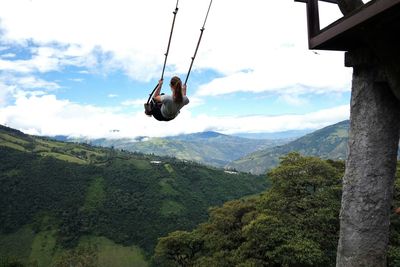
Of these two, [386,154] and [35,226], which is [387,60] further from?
[35,226]

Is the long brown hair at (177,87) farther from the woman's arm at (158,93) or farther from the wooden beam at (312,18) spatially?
the wooden beam at (312,18)

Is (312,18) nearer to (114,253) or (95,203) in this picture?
(114,253)

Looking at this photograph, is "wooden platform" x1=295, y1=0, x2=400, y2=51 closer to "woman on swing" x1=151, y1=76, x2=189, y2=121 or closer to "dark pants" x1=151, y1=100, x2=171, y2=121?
"woman on swing" x1=151, y1=76, x2=189, y2=121

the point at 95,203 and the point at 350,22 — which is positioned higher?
the point at 350,22

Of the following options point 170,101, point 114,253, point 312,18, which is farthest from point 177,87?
point 114,253

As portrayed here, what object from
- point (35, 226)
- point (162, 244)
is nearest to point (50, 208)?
point (35, 226)
